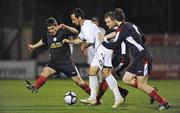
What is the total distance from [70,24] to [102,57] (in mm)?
14272

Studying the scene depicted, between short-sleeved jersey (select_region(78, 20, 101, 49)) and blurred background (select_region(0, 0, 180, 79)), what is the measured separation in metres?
12.1

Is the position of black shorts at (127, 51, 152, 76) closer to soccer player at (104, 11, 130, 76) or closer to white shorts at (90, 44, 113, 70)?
white shorts at (90, 44, 113, 70)

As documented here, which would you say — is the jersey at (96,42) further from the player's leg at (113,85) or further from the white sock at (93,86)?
the white sock at (93,86)

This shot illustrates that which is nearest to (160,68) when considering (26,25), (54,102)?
(26,25)

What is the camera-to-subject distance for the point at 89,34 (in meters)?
14.3

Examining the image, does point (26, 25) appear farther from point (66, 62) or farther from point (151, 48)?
point (66, 62)

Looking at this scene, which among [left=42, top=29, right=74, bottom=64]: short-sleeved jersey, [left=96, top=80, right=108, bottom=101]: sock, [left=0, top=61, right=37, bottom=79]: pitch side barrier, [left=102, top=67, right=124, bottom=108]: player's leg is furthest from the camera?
[left=0, top=61, right=37, bottom=79]: pitch side barrier

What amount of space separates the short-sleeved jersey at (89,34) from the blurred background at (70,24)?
475 inches

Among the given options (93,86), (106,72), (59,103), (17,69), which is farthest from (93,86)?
(17,69)

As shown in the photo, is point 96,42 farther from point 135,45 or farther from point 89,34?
point 135,45

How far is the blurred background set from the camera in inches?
1056

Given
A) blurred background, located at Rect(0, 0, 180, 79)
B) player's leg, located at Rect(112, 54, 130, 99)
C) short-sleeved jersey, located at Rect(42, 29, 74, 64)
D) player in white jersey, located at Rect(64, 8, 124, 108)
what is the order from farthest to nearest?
1. blurred background, located at Rect(0, 0, 180, 79)
2. player's leg, located at Rect(112, 54, 130, 99)
3. short-sleeved jersey, located at Rect(42, 29, 74, 64)
4. player in white jersey, located at Rect(64, 8, 124, 108)

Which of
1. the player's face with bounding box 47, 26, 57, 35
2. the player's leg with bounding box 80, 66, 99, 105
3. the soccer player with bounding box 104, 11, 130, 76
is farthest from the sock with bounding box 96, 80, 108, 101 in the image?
the player's face with bounding box 47, 26, 57, 35

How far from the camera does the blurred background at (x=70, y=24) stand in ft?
88.0
